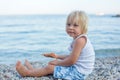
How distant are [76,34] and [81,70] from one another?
27.2 inches

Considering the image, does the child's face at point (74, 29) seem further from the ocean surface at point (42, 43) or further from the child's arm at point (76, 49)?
the ocean surface at point (42, 43)

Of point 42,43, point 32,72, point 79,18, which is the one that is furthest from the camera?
point 42,43

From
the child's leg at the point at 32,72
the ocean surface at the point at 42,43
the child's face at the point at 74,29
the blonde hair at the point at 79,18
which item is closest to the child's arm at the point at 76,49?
the child's face at the point at 74,29

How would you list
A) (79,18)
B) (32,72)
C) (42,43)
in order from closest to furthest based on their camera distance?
(79,18)
(32,72)
(42,43)

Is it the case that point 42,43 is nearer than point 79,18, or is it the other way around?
point 79,18

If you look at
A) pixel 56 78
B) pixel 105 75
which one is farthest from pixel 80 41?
pixel 105 75

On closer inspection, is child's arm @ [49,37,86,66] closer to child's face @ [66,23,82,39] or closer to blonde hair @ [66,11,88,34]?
child's face @ [66,23,82,39]

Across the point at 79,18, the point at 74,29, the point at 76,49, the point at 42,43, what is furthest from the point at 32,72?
the point at 42,43

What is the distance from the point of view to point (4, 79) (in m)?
6.00

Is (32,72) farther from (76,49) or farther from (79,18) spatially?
(79,18)

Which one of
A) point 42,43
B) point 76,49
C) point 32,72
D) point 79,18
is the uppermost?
point 79,18

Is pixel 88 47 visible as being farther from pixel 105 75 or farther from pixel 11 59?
pixel 11 59

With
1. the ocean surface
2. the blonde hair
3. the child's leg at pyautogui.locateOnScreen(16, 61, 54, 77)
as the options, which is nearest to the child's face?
the blonde hair

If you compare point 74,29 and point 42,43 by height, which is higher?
point 74,29
